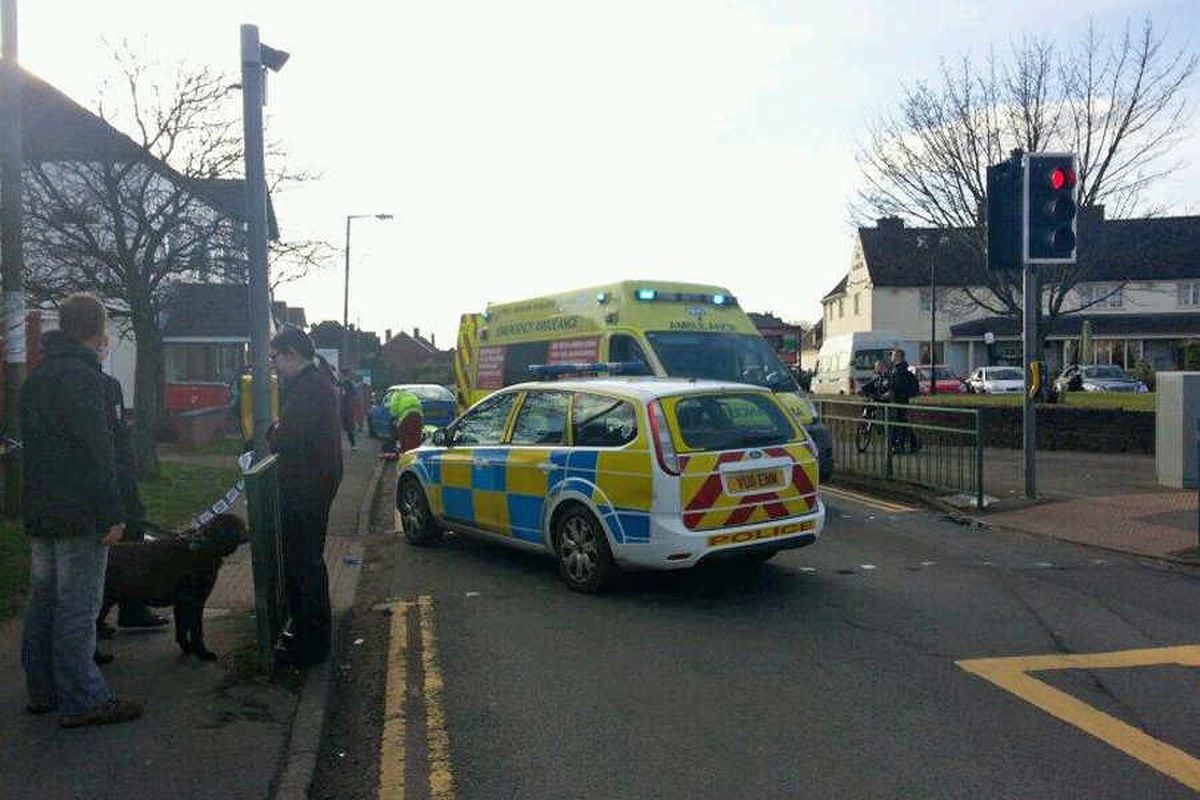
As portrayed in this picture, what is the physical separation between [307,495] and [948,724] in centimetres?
343

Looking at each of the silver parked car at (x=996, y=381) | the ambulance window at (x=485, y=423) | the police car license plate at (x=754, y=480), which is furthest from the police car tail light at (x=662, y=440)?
the silver parked car at (x=996, y=381)

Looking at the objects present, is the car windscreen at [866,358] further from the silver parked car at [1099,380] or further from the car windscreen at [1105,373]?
the car windscreen at [1105,373]

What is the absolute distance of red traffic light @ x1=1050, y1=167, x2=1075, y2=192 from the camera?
39.2 ft

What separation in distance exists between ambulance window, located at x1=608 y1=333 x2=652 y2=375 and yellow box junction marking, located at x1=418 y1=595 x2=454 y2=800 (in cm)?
594

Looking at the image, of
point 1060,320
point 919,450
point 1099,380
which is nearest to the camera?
point 919,450

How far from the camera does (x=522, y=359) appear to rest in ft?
50.0

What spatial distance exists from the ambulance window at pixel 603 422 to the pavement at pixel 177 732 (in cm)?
268

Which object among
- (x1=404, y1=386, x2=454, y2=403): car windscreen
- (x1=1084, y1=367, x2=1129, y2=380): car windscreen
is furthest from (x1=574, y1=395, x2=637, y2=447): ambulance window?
(x1=1084, y1=367, x2=1129, y2=380): car windscreen

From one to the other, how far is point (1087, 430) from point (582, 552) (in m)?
12.9

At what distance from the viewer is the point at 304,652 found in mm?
5859

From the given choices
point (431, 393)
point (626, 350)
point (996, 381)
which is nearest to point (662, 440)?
point (626, 350)

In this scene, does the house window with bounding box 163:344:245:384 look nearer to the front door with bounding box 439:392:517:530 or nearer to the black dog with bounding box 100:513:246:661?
the front door with bounding box 439:392:517:530

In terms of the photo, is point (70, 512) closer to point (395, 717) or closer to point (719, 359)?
point (395, 717)

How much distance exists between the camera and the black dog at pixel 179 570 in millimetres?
5793
